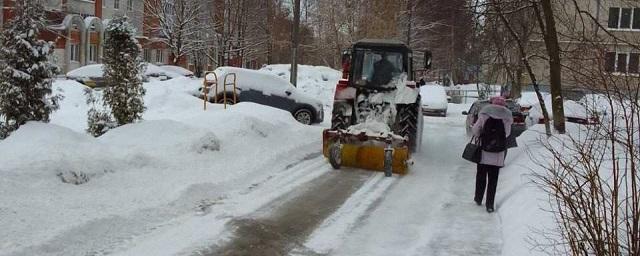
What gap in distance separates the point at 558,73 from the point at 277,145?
19.0 feet

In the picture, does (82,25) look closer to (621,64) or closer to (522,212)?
(522,212)

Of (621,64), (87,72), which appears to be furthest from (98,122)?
(87,72)

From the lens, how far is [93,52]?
4888 centimetres

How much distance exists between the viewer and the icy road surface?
6.29 meters

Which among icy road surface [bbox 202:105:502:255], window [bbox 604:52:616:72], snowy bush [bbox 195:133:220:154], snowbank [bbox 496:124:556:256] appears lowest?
icy road surface [bbox 202:105:502:255]

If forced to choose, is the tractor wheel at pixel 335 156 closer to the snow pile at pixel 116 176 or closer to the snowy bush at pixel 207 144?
the snow pile at pixel 116 176

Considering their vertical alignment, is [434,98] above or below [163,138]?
above

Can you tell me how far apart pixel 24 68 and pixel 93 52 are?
42896 mm

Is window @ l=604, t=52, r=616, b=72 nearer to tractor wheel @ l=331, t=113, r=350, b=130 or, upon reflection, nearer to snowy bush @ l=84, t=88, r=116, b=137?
tractor wheel @ l=331, t=113, r=350, b=130

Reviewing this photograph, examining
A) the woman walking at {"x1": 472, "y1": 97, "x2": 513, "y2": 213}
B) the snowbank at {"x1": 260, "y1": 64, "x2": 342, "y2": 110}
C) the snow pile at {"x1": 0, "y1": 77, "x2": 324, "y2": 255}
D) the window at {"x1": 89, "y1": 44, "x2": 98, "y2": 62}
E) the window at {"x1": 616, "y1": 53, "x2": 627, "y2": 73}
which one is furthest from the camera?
the window at {"x1": 89, "y1": 44, "x2": 98, "y2": 62}

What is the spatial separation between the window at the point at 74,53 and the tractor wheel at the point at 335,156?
125ft

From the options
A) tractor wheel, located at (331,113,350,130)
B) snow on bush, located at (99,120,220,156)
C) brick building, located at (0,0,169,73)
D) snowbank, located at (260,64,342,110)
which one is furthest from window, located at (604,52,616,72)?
brick building, located at (0,0,169,73)

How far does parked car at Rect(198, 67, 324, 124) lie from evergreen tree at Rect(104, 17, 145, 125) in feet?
31.4

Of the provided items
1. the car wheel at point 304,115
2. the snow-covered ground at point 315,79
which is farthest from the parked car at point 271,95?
the snow-covered ground at point 315,79
